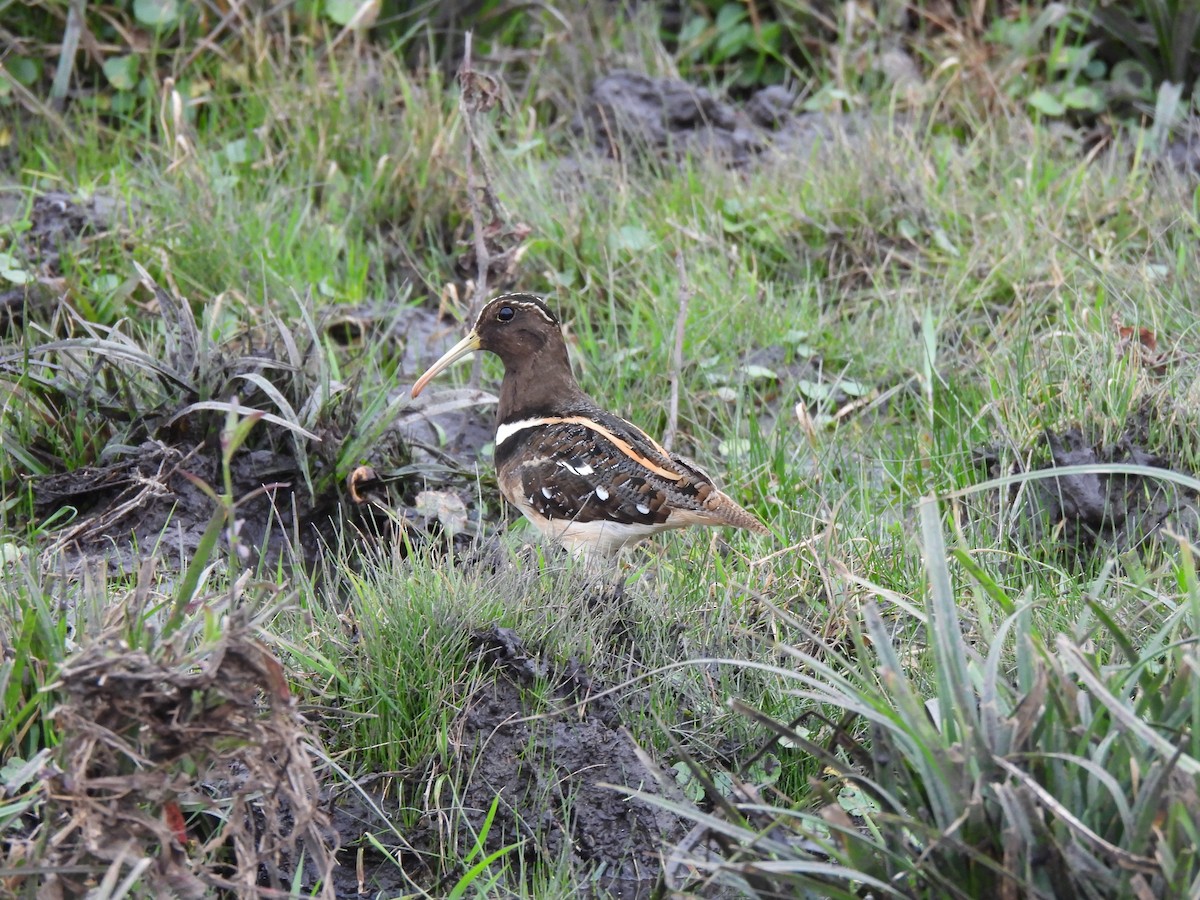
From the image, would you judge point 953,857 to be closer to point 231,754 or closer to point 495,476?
point 231,754

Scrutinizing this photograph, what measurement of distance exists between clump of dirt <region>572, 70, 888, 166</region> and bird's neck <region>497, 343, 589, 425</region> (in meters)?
2.04

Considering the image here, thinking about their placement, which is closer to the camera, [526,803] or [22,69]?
[526,803]

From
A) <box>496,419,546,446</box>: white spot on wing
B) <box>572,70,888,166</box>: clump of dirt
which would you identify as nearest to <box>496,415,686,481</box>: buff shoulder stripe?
<box>496,419,546,446</box>: white spot on wing

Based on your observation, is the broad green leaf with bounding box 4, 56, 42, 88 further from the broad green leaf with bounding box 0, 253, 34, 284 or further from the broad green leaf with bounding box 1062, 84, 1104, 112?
the broad green leaf with bounding box 1062, 84, 1104, 112

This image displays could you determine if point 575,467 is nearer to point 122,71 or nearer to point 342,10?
point 342,10

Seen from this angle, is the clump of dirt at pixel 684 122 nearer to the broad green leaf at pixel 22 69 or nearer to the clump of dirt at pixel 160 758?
the broad green leaf at pixel 22 69

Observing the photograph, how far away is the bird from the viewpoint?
13.7 ft

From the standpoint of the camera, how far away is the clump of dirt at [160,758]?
2.52 m

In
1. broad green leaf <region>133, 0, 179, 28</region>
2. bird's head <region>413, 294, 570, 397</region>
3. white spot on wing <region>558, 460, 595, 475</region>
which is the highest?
broad green leaf <region>133, 0, 179, 28</region>

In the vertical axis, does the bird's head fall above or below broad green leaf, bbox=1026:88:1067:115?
below

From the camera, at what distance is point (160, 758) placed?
103 inches

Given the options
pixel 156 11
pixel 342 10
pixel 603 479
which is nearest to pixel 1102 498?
pixel 603 479

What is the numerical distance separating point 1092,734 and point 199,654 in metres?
1.62

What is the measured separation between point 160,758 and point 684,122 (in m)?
4.73
